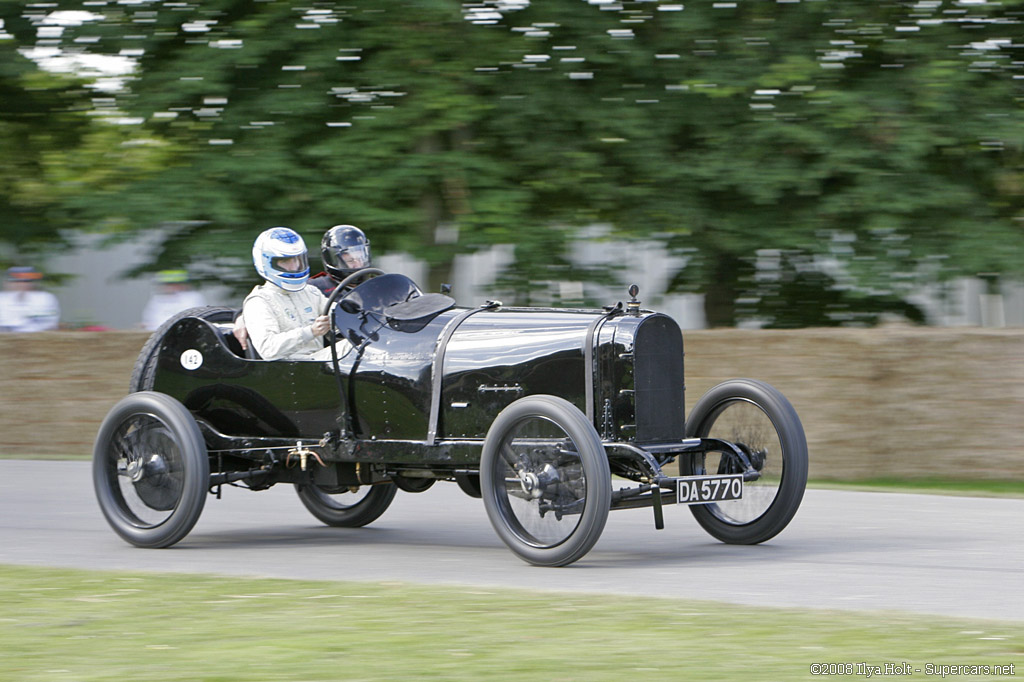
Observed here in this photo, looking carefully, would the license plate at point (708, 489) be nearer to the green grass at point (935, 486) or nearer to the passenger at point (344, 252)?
the passenger at point (344, 252)

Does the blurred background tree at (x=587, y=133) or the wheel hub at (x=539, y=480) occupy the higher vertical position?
the blurred background tree at (x=587, y=133)

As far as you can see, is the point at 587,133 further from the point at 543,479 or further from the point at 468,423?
the point at 543,479

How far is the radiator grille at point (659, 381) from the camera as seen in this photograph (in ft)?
24.9

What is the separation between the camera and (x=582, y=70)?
1449 centimetres

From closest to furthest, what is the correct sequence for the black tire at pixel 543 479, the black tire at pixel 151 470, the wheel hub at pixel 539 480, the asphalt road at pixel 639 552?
the asphalt road at pixel 639 552, the black tire at pixel 543 479, the wheel hub at pixel 539 480, the black tire at pixel 151 470

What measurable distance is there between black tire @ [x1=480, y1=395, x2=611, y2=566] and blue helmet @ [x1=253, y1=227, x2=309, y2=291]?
176 centimetres

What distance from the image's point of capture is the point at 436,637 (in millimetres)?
5500

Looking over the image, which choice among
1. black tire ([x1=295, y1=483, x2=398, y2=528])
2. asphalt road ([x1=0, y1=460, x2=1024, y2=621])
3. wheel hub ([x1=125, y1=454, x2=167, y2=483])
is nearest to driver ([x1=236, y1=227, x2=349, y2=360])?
wheel hub ([x1=125, y1=454, x2=167, y2=483])

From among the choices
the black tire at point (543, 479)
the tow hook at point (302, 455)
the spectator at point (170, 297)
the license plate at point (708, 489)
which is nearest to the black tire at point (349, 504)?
the tow hook at point (302, 455)

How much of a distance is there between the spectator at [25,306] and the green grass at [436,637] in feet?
30.0

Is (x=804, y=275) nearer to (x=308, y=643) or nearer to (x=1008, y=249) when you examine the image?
(x=1008, y=249)

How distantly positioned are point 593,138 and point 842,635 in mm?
9640

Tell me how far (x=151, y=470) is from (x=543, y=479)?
2438 millimetres

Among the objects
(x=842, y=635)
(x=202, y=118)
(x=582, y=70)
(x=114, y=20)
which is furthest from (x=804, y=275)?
(x=842, y=635)
